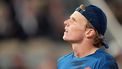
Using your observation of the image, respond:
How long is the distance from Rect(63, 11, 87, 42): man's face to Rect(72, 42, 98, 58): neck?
0.04 m

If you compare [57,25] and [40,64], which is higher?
[57,25]

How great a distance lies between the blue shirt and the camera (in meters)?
3.16

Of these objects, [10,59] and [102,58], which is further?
[10,59]

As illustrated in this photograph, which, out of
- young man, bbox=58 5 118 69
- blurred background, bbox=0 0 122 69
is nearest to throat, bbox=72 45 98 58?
young man, bbox=58 5 118 69

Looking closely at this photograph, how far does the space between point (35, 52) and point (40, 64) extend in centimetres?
38

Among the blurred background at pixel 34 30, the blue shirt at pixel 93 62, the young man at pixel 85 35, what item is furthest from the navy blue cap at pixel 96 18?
the blurred background at pixel 34 30

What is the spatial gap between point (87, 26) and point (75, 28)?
8cm

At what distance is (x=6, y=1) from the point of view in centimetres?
795

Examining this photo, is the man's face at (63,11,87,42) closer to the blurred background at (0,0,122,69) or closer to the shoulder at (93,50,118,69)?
the shoulder at (93,50,118,69)

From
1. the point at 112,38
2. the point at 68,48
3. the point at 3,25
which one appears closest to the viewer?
the point at 112,38

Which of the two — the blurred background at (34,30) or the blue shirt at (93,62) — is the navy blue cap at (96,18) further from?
the blurred background at (34,30)

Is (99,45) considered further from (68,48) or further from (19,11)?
(19,11)

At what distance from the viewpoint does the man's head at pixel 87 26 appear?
10.7 feet

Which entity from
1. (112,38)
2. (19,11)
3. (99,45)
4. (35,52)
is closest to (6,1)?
(19,11)
